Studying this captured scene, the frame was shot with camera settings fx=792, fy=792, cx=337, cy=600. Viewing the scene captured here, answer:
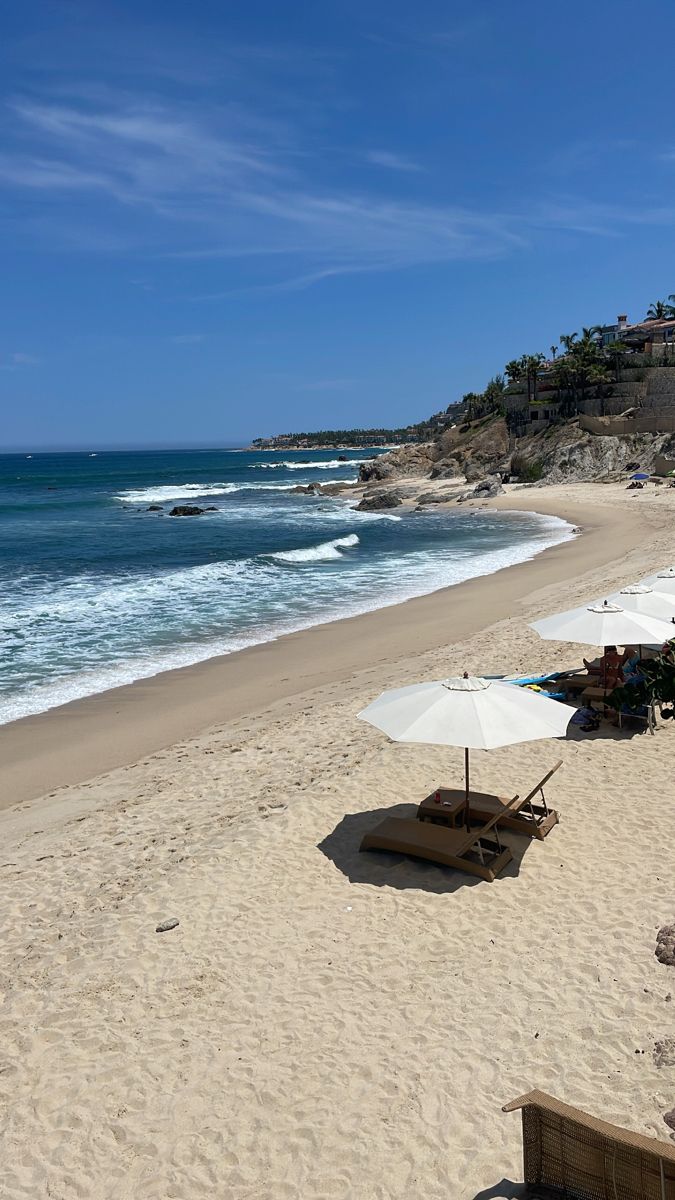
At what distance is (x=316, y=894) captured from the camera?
7441mm

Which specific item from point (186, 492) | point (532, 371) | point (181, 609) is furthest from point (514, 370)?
point (181, 609)

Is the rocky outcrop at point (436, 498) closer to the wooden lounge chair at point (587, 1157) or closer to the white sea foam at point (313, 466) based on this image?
the wooden lounge chair at point (587, 1157)

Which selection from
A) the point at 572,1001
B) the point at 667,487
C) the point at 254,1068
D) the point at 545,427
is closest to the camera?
the point at 254,1068

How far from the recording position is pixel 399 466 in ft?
265

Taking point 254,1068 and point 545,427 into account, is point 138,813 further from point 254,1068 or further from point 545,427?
point 545,427

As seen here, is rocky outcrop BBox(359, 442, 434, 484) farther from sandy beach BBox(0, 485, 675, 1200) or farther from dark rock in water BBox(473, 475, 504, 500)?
sandy beach BBox(0, 485, 675, 1200)

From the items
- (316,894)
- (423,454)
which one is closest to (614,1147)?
(316,894)

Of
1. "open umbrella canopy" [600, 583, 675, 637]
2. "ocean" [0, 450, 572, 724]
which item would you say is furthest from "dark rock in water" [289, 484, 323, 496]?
"open umbrella canopy" [600, 583, 675, 637]

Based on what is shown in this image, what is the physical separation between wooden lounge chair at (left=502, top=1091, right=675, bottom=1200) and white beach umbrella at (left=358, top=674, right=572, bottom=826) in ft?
10.7

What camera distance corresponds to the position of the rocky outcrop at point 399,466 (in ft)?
260

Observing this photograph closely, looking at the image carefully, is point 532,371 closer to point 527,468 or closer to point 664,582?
point 527,468

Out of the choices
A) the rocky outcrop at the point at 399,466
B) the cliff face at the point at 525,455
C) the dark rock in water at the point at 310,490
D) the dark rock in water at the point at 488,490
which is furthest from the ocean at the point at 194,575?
the rocky outcrop at the point at 399,466

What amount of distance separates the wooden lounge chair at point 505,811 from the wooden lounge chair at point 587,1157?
3979mm

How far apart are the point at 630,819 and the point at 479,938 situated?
2715 millimetres
